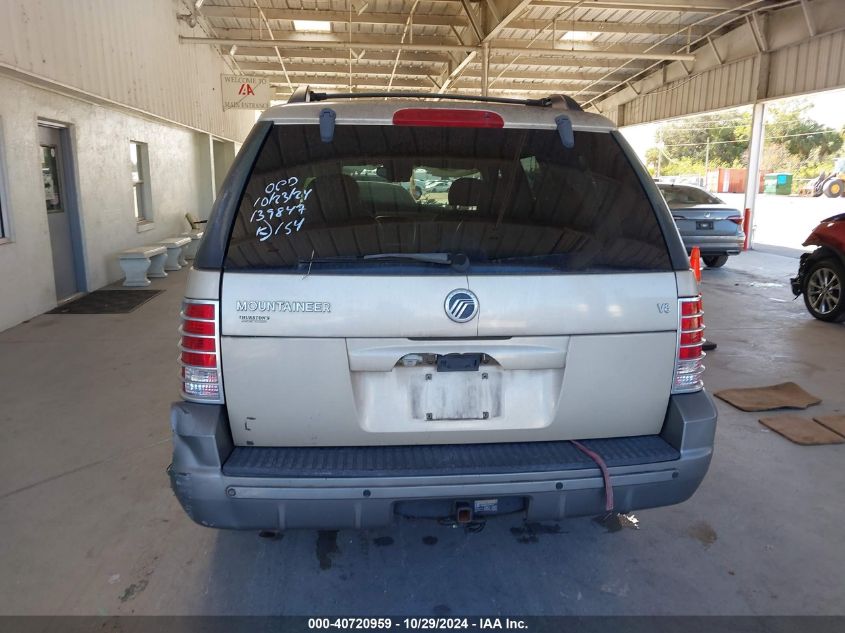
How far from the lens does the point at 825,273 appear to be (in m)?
7.87

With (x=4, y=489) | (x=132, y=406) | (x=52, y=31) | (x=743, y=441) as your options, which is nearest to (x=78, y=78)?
(x=52, y=31)

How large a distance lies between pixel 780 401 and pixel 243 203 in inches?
179

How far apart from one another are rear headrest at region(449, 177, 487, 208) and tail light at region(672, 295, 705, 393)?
0.89 meters

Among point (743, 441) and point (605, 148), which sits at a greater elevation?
point (605, 148)

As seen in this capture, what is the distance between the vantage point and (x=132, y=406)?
493 cm

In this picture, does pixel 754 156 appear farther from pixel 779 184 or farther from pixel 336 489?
pixel 779 184

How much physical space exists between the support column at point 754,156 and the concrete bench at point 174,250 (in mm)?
12729

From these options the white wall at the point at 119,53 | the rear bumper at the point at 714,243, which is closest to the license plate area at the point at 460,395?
the white wall at the point at 119,53

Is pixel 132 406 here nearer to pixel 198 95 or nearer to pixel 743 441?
pixel 743 441

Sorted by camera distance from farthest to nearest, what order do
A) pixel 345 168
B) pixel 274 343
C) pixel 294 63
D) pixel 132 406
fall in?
pixel 294 63, pixel 132 406, pixel 345 168, pixel 274 343

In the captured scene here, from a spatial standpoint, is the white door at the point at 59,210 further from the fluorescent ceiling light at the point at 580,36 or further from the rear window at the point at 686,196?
the fluorescent ceiling light at the point at 580,36

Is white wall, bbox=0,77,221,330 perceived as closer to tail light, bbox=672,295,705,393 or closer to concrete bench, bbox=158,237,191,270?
concrete bench, bbox=158,237,191,270

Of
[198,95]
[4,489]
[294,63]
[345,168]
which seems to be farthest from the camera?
[294,63]

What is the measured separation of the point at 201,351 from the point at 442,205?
1.15 meters
